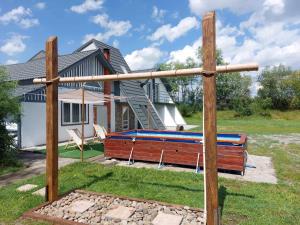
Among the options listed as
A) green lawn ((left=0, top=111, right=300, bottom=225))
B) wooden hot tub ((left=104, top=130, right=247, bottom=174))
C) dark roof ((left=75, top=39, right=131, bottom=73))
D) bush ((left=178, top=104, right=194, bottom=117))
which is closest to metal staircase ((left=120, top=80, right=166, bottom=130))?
dark roof ((left=75, top=39, right=131, bottom=73))

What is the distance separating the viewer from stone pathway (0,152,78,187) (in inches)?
269

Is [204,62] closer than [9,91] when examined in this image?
Yes

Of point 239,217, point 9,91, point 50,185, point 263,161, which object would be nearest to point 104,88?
point 9,91

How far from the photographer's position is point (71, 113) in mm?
14453

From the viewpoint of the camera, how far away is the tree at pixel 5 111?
26.1ft

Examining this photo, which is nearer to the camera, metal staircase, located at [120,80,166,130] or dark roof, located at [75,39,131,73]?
metal staircase, located at [120,80,166,130]

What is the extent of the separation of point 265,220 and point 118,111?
14.9 m

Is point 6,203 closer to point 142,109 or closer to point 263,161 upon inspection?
point 263,161

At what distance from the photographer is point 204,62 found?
12.3 feet

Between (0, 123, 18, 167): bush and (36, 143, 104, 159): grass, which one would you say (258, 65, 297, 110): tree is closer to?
(36, 143, 104, 159): grass

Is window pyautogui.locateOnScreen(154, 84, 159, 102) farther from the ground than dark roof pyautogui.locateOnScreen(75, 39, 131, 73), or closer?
closer

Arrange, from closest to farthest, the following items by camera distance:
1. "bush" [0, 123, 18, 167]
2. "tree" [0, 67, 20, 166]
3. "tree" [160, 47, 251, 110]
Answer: "tree" [0, 67, 20, 166] < "bush" [0, 123, 18, 167] < "tree" [160, 47, 251, 110]

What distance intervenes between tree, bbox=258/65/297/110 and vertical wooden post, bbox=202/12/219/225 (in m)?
40.4

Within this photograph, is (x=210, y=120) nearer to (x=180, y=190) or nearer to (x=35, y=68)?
(x=180, y=190)
